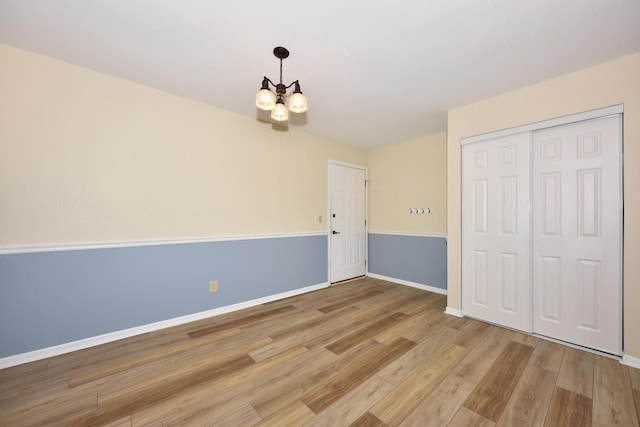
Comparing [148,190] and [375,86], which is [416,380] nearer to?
[375,86]

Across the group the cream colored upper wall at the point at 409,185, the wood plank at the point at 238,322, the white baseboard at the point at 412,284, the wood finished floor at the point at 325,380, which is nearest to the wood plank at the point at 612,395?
the wood finished floor at the point at 325,380

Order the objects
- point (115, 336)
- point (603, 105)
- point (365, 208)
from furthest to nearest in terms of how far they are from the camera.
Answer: point (365, 208)
point (115, 336)
point (603, 105)

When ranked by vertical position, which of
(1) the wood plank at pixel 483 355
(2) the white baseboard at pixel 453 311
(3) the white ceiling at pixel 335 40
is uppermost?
(3) the white ceiling at pixel 335 40

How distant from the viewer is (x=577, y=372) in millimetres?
2010

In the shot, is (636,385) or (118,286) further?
(118,286)

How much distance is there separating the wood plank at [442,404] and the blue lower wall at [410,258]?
7.50ft

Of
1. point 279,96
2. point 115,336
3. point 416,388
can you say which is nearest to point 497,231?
point 416,388

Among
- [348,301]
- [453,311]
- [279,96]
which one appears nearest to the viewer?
[279,96]

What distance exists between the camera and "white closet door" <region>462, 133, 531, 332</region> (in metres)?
2.68

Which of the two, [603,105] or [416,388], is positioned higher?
[603,105]

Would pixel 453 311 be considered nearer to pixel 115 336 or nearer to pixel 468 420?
pixel 468 420

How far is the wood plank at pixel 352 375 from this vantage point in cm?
171

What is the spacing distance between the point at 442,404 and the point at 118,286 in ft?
9.84

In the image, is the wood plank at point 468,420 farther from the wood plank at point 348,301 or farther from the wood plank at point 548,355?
the wood plank at point 348,301
